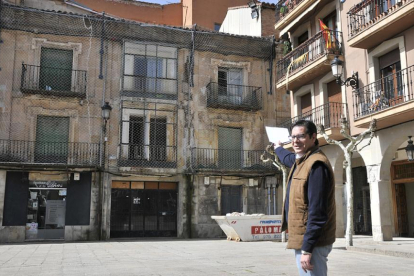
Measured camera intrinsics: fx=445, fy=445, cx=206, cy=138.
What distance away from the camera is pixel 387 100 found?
43.2 feet

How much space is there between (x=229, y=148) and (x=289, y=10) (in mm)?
7011

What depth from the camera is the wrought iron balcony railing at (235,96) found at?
21.5m

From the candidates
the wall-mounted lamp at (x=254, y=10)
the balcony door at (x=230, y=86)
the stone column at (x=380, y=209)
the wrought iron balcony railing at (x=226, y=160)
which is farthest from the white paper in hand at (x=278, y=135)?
the wall-mounted lamp at (x=254, y=10)

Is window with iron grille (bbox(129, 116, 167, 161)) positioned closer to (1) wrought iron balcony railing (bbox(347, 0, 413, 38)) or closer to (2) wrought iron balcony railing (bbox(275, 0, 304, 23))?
(2) wrought iron balcony railing (bbox(275, 0, 304, 23))

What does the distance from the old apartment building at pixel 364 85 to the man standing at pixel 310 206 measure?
959cm

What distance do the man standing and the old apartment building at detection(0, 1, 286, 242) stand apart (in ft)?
52.3

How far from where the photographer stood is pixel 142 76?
20531 mm

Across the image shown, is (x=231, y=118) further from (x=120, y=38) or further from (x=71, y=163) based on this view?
(x=71, y=163)

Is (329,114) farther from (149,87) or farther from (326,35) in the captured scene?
(149,87)

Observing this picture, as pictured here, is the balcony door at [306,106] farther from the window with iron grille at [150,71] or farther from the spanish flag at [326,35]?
the window with iron grille at [150,71]

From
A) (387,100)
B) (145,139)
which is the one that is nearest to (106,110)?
(145,139)

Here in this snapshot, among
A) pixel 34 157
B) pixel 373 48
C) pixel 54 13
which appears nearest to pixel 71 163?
pixel 34 157

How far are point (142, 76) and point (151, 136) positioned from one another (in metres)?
2.81

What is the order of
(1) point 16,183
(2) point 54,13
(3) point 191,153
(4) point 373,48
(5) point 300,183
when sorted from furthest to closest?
1. (3) point 191,153
2. (2) point 54,13
3. (1) point 16,183
4. (4) point 373,48
5. (5) point 300,183
